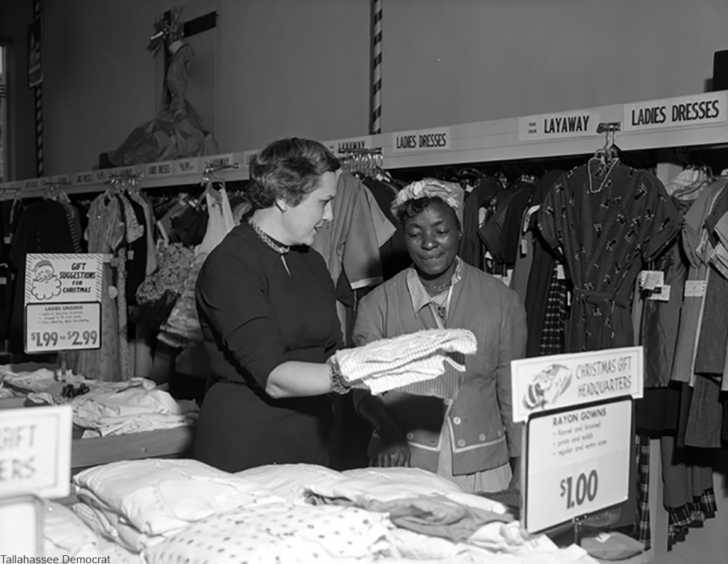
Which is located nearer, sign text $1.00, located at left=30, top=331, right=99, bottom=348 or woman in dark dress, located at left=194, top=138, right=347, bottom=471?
woman in dark dress, located at left=194, top=138, right=347, bottom=471

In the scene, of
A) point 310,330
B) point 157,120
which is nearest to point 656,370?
point 310,330

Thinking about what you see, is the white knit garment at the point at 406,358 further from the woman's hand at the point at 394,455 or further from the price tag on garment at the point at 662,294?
the price tag on garment at the point at 662,294

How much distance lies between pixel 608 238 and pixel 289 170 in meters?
1.43

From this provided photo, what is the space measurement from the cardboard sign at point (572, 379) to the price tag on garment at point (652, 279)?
4.99 feet

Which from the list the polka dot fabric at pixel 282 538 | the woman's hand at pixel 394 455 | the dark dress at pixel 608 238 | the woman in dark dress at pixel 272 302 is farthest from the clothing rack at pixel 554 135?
the polka dot fabric at pixel 282 538

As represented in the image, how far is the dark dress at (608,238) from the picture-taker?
3.24 metres

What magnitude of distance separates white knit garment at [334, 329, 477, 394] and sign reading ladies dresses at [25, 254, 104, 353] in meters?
1.84

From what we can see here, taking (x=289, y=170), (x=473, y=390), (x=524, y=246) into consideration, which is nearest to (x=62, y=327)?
(x=289, y=170)

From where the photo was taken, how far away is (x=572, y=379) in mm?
1726

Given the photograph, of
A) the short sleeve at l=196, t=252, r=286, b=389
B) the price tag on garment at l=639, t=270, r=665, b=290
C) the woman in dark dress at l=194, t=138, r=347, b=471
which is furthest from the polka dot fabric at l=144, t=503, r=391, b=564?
the price tag on garment at l=639, t=270, r=665, b=290

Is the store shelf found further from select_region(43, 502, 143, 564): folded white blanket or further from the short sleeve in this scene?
select_region(43, 502, 143, 564): folded white blanket

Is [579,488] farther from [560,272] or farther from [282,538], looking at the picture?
[560,272]

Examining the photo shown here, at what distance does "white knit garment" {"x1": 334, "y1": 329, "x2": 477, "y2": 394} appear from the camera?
6.02ft

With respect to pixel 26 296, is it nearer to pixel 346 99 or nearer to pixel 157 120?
pixel 346 99
